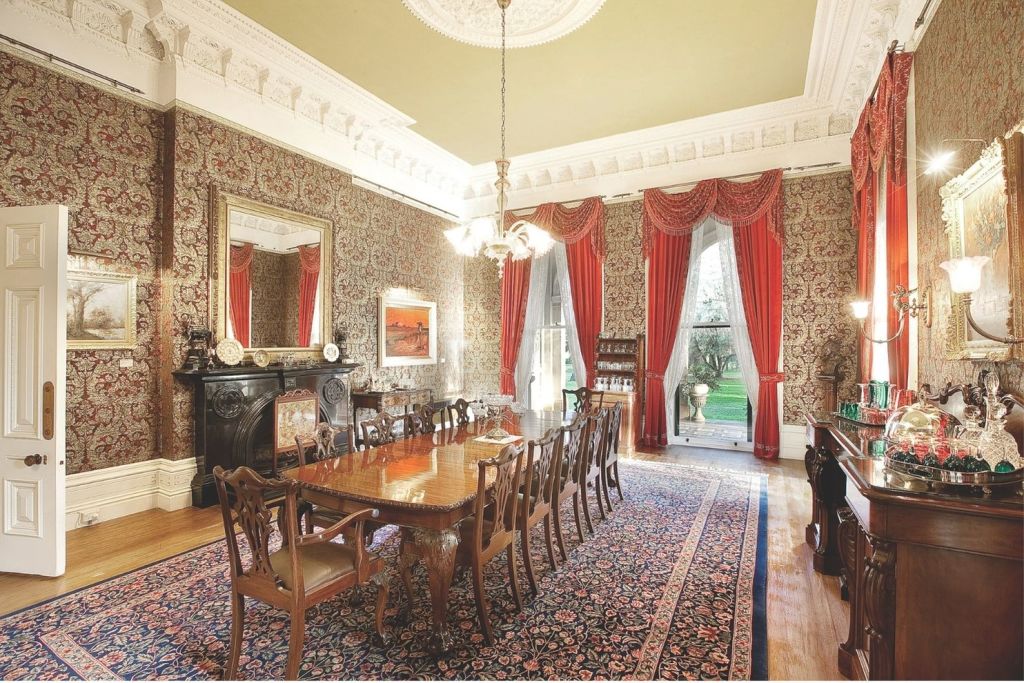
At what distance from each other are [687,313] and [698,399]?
133 centimetres

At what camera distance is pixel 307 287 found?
5680 millimetres

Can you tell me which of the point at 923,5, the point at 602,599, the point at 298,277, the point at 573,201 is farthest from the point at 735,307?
the point at 298,277

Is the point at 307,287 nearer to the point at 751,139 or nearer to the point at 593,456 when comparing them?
the point at 593,456

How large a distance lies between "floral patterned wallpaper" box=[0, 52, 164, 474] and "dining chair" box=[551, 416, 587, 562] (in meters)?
3.77

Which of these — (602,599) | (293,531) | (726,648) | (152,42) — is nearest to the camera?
(293,531)

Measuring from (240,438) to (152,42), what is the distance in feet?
12.3

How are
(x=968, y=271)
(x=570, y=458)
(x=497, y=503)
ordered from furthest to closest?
(x=570, y=458), (x=497, y=503), (x=968, y=271)

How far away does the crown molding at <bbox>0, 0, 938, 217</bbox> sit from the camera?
13.1 ft

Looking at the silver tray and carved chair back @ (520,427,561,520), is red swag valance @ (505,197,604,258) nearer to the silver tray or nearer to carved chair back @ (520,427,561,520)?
carved chair back @ (520,427,561,520)

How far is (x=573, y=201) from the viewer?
7.54m

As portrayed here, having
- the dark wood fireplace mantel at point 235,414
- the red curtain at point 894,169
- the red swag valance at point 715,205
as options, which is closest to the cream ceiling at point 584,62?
the red swag valance at point 715,205

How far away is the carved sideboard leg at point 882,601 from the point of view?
1724 mm

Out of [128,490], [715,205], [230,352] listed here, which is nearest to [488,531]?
[230,352]

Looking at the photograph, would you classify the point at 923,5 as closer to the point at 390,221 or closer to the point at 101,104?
the point at 390,221
